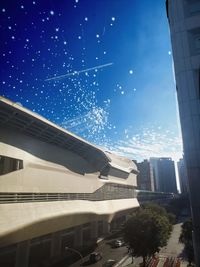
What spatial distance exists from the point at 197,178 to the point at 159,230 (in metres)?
20.2

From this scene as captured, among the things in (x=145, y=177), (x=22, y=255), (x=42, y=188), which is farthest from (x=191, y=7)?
(x=145, y=177)

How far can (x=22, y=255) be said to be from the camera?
3184cm

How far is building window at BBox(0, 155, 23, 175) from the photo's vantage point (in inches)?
1043

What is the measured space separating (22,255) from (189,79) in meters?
30.9

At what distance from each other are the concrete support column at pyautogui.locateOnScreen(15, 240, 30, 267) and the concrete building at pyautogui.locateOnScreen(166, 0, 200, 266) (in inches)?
994

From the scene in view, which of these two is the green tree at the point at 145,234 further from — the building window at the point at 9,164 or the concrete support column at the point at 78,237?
the building window at the point at 9,164

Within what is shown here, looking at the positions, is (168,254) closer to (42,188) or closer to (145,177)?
(42,188)

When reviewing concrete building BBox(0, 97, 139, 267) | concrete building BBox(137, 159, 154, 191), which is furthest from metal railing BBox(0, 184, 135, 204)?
concrete building BBox(137, 159, 154, 191)

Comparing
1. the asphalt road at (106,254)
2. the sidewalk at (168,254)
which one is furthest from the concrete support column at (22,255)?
the sidewalk at (168,254)

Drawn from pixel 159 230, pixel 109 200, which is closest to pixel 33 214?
pixel 159 230

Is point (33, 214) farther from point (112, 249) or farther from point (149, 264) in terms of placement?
point (112, 249)

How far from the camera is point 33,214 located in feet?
89.9

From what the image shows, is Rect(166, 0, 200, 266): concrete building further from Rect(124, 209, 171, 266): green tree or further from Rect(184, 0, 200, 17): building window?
Rect(124, 209, 171, 266): green tree

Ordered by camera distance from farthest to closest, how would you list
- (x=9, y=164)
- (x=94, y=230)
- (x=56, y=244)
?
1. (x=94, y=230)
2. (x=56, y=244)
3. (x=9, y=164)
